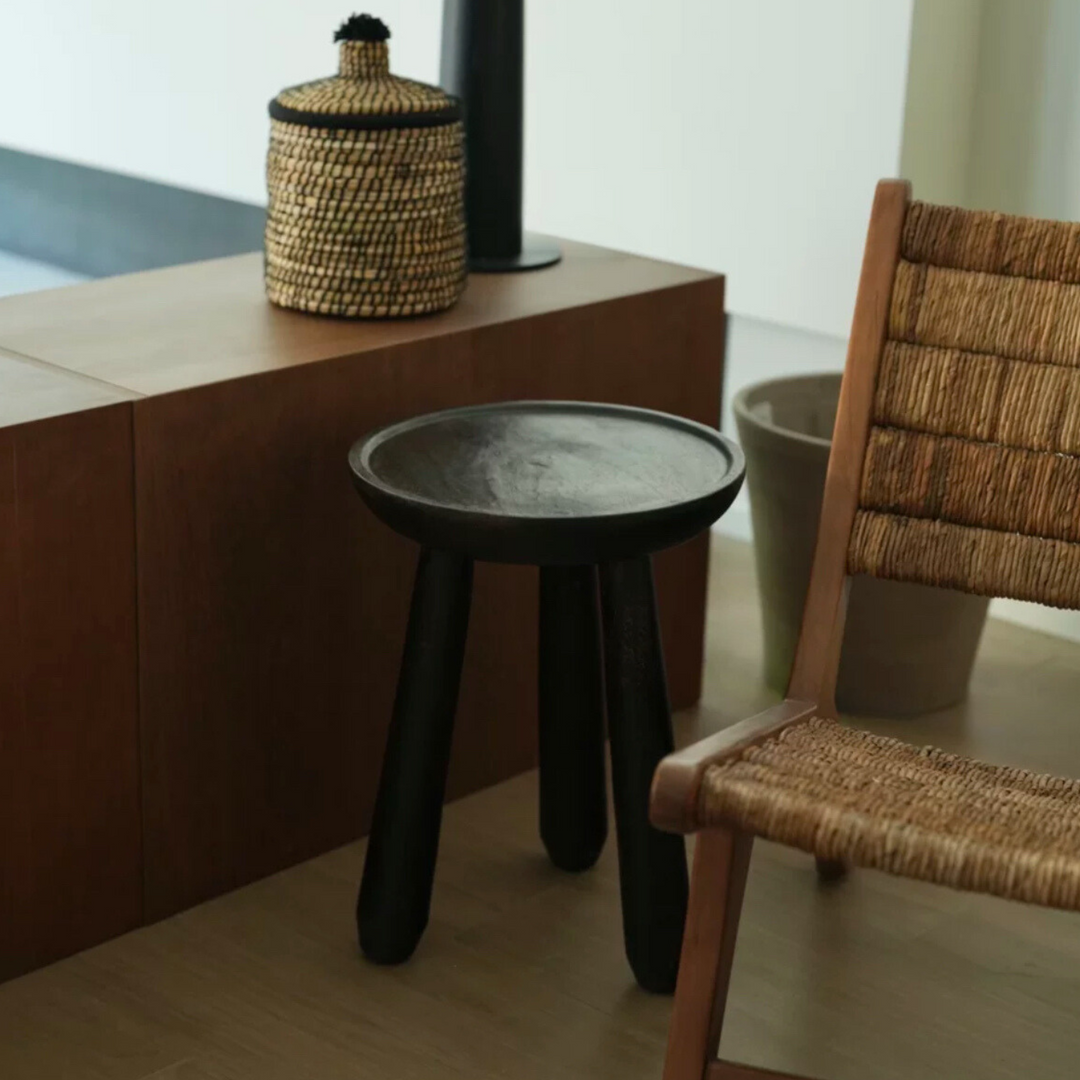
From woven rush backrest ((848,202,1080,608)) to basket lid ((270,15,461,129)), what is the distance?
0.53m

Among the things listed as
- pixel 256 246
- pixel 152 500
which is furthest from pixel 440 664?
pixel 256 246

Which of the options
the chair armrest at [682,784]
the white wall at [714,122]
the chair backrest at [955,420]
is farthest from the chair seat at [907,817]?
the white wall at [714,122]

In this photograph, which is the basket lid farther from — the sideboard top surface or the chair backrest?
the chair backrest

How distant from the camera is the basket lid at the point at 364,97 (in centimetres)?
175

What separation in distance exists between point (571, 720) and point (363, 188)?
0.53m

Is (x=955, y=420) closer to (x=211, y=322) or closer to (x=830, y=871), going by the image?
(x=830, y=871)

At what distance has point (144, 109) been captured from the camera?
11.0ft

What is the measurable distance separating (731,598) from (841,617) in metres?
1.05

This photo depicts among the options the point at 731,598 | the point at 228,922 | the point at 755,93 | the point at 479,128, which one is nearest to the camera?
the point at 228,922

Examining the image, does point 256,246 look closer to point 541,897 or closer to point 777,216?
point 777,216

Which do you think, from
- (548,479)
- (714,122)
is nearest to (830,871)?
(548,479)

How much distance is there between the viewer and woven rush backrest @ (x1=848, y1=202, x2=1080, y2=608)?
1.43 meters

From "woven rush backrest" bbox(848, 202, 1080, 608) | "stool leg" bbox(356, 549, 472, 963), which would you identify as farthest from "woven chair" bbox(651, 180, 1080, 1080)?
"stool leg" bbox(356, 549, 472, 963)

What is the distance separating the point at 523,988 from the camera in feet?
5.28
